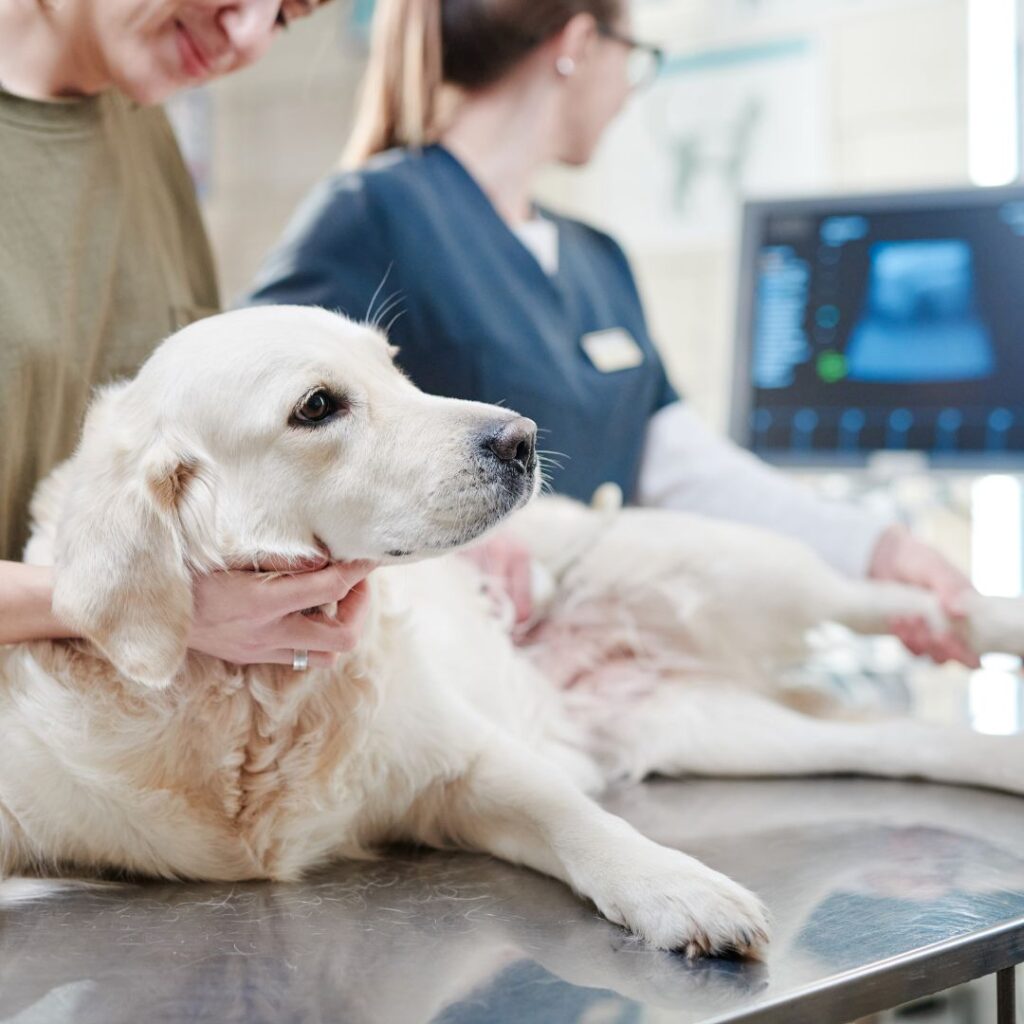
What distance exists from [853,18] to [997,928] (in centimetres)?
240

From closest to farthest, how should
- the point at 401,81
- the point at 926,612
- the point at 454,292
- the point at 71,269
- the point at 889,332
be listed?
the point at 71,269
the point at 926,612
the point at 454,292
the point at 401,81
the point at 889,332

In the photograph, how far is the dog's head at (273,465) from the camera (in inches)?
32.1

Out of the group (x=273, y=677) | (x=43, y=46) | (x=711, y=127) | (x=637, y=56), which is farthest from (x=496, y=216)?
(x=711, y=127)

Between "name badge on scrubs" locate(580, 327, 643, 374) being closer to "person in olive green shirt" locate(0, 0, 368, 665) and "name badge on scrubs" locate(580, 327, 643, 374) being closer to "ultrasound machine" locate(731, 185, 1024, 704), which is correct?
"ultrasound machine" locate(731, 185, 1024, 704)

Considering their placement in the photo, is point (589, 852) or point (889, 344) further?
point (889, 344)

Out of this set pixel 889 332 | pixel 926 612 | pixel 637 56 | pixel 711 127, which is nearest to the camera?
pixel 926 612

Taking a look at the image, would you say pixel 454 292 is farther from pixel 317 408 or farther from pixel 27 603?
pixel 27 603

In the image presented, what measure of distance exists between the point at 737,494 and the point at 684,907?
99cm

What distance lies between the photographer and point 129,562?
2.60ft

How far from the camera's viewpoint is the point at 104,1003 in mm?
686

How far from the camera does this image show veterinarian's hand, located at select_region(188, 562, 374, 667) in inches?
32.5

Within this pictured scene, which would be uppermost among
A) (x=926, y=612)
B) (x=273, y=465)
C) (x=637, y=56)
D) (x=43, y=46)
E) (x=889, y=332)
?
(x=637, y=56)

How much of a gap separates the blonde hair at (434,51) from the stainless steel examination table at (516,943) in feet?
3.44

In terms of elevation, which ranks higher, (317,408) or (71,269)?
→ (71,269)
